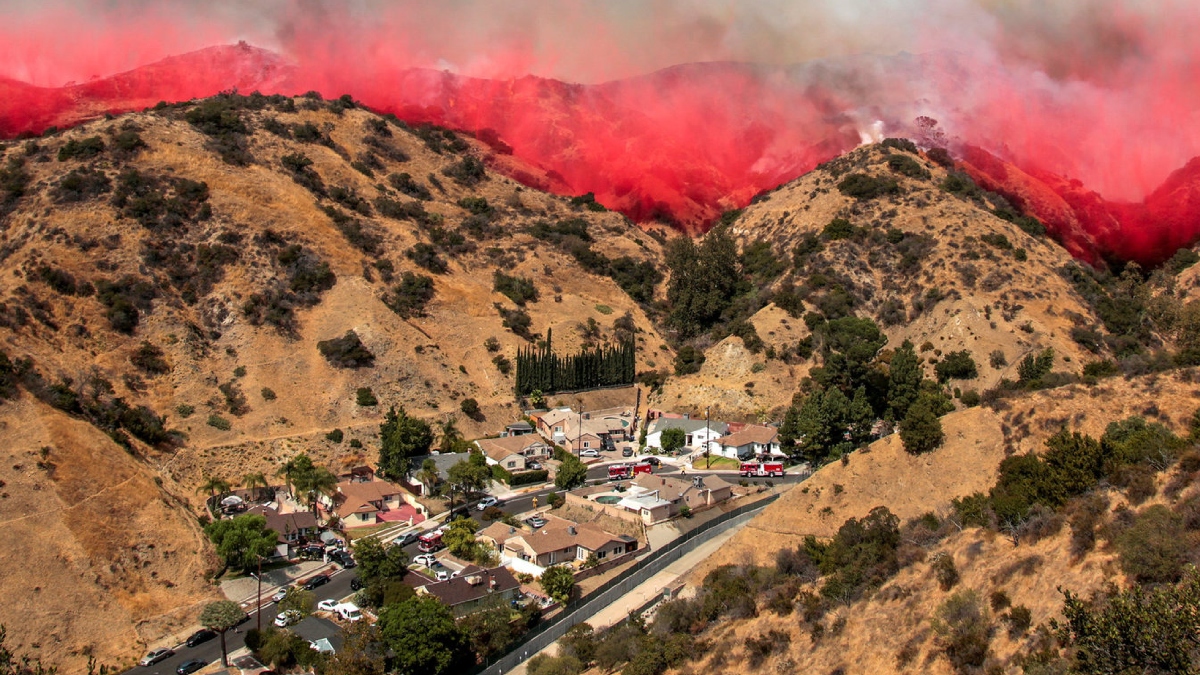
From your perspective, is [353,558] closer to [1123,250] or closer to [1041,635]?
[1041,635]

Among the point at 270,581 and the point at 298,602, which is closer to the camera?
the point at 298,602

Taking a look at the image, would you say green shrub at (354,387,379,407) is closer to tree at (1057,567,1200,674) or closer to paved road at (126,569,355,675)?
paved road at (126,569,355,675)

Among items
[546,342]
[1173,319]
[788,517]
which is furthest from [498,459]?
[1173,319]

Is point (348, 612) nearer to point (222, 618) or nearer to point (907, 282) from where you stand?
point (222, 618)

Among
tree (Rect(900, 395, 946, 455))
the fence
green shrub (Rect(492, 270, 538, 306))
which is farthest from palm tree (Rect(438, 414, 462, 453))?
tree (Rect(900, 395, 946, 455))

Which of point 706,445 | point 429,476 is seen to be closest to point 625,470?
point 706,445

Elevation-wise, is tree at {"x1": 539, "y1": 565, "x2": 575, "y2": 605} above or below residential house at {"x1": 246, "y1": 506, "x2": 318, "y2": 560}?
below
